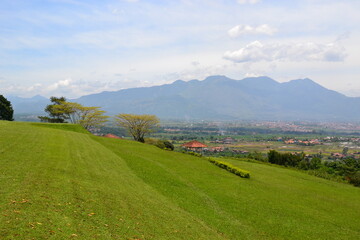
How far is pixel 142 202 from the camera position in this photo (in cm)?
1223

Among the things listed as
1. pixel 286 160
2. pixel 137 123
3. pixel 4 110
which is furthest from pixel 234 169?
pixel 4 110

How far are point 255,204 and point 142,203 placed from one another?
8.09 metres

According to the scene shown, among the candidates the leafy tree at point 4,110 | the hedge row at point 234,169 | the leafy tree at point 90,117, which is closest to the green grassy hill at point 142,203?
the hedge row at point 234,169

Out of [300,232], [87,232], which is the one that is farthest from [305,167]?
[87,232]

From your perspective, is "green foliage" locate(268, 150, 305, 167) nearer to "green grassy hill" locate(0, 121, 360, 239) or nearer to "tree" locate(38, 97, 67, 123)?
"green grassy hill" locate(0, 121, 360, 239)

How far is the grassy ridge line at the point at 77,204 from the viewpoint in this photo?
7438 mm

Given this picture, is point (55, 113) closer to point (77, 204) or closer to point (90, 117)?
point (90, 117)

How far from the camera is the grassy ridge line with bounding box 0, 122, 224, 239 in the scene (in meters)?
7.44

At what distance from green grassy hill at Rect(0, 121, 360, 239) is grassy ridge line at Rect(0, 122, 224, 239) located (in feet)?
0.09

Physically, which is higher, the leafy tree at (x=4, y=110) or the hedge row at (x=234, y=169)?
the leafy tree at (x=4, y=110)

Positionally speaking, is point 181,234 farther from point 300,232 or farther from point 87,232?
point 300,232

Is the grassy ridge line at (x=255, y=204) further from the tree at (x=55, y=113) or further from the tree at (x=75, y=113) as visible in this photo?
the tree at (x=55, y=113)

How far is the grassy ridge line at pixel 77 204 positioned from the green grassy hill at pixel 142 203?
1.1 inches

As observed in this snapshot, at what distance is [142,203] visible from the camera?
12.1 m
